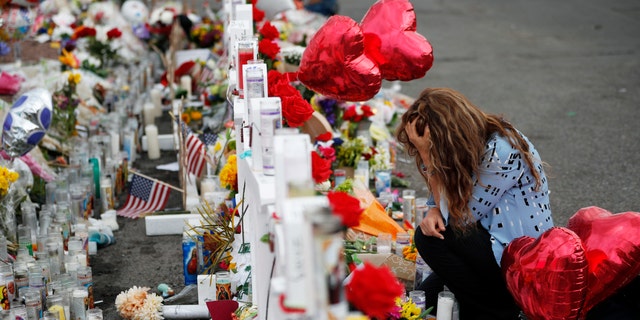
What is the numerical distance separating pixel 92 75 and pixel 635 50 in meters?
6.47

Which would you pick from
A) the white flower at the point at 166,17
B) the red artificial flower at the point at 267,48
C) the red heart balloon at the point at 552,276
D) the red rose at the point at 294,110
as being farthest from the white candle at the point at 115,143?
the red heart balloon at the point at 552,276

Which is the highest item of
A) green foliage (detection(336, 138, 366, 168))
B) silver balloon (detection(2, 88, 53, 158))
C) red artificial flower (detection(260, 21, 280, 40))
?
red artificial flower (detection(260, 21, 280, 40))

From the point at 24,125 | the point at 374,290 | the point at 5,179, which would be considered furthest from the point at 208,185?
the point at 374,290

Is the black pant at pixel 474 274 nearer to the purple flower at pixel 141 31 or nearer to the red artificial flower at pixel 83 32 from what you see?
the red artificial flower at pixel 83 32

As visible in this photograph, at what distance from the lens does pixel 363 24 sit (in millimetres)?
4727

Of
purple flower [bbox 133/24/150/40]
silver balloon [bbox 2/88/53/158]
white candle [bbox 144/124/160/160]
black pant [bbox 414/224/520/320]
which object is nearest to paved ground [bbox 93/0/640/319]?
white candle [bbox 144/124/160/160]

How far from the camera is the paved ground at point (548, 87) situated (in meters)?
5.17

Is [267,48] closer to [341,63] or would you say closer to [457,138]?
[341,63]

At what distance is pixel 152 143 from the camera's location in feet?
22.2

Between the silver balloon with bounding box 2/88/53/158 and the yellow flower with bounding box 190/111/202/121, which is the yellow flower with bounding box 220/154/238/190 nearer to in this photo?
the silver balloon with bounding box 2/88/53/158

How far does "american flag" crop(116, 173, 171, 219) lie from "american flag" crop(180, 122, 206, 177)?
232 millimetres

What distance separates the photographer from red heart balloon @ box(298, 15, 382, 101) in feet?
14.0

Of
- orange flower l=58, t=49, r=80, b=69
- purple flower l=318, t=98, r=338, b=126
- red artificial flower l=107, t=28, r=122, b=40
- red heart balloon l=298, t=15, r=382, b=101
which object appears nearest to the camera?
red heart balloon l=298, t=15, r=382, b=101

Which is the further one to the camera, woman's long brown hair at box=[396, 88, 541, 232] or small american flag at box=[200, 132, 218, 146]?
small american flag at box=[200, 132, 218, 146]
